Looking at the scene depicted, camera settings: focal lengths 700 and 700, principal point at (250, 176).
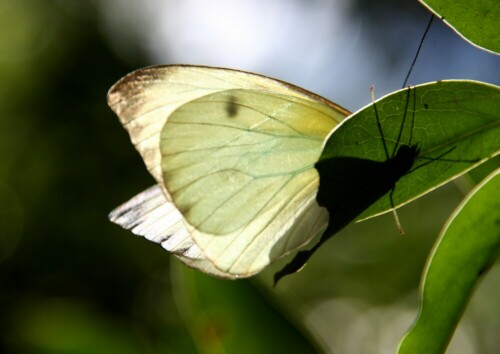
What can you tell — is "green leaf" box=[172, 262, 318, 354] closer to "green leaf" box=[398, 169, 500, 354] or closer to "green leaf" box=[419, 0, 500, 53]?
"green leaf" box=[398, 169, 500, 354]

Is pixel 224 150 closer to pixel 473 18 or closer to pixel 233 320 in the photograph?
pixel 233 320

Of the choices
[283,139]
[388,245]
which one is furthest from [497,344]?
[283,139]

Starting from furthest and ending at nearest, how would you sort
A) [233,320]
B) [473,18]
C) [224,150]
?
[224,150] → [233,320] → [473,18]

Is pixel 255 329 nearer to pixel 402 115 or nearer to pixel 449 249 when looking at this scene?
pixel 449 249

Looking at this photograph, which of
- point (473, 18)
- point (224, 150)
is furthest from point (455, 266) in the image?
point (224, 150)

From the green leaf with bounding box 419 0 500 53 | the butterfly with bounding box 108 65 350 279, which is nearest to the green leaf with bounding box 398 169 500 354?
the green leaf with bounding box 419 0 500 53

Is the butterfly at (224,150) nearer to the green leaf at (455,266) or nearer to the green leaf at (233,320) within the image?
the green leaf at (233,320)
